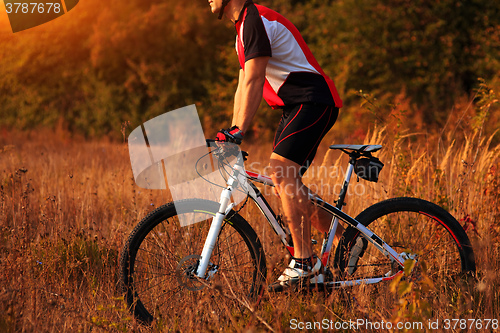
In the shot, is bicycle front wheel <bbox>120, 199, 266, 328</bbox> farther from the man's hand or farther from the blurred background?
the blurred background

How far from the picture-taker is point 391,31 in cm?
1263

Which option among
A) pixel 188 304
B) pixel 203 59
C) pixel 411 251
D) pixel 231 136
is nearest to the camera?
pixel 231 136

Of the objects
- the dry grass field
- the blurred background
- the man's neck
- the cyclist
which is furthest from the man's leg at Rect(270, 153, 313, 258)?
the blurred background

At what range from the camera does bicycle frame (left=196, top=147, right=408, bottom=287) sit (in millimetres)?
2990

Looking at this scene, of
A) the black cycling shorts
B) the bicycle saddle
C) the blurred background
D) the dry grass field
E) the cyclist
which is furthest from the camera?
the blurred background

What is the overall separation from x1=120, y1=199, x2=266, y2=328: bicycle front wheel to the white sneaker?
11 cm

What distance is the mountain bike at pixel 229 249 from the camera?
300 centimetres

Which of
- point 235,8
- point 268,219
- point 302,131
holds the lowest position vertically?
point 268,219

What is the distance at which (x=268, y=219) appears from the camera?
→ 3.14m

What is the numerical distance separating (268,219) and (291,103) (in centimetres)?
76

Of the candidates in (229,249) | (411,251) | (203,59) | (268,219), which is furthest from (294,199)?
(203,59)

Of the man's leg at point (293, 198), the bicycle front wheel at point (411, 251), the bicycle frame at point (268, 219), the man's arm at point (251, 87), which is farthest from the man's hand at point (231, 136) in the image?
the bicycle front wheel at point (411, 251)

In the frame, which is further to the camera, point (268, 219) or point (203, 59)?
point (203, 59)

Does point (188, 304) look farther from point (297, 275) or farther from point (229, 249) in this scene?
point (297, 275)
